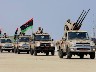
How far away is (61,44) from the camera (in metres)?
36.1

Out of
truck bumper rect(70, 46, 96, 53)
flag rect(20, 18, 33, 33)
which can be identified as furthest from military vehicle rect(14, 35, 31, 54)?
truck bumper rect(70, 46, 96, 53)

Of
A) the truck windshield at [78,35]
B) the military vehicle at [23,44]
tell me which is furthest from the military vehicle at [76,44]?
the military vehicle at [23,44]

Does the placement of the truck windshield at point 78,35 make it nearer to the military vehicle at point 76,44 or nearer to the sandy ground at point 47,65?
the military vehicle at point 76,44

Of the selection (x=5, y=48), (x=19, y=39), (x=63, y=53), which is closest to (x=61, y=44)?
(x=63, y=53)

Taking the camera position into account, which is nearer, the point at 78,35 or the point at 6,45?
the point at 78,35

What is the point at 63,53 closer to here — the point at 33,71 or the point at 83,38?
the point at 83,38

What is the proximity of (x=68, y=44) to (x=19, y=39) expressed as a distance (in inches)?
772

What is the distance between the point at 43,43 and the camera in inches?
1666

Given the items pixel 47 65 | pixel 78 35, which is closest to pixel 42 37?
pixel 78 35

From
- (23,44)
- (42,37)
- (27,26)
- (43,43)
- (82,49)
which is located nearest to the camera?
(82,49)

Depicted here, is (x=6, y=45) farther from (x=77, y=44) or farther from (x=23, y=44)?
(x=77, y=44)

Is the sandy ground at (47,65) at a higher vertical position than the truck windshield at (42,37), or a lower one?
lower

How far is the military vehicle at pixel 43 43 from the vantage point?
139ft

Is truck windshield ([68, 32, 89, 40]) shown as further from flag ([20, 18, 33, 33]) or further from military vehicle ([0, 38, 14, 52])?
flag ([20, 18, 33, 33])
